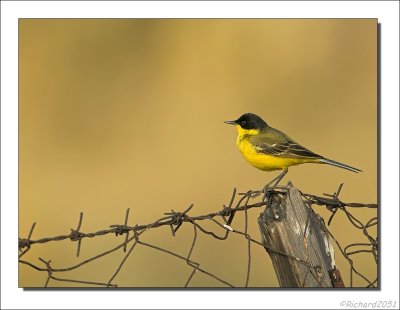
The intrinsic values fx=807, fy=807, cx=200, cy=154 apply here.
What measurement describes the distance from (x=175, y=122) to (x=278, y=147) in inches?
192

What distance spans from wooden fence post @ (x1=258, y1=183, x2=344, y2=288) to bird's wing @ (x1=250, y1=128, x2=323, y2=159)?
2.23 metres

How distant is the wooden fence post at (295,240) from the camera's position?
381cm

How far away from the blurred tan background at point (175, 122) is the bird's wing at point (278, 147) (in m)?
2.35

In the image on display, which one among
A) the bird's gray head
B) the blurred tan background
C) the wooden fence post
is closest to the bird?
the bird's gray head

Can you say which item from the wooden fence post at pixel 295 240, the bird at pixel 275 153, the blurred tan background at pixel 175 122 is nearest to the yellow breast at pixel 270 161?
the bird at pixel 275 153

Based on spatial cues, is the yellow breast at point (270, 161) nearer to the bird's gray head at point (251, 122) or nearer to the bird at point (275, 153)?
the bird at point (275, 153)

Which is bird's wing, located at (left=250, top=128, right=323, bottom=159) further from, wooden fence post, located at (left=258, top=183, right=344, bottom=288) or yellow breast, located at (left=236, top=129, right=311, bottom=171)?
wooden fence post, located at (left=258, top=183, right=344, bottom=288)

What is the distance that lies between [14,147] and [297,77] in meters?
6.66

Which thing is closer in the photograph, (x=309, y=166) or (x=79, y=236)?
(x=79, y=236)

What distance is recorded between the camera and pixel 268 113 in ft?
33.9

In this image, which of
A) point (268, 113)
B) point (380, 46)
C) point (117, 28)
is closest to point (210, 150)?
point (268, 113)

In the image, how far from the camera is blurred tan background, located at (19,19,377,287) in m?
9.05

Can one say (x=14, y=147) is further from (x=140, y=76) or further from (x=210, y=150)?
(x=140, y=76)

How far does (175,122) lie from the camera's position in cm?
1100
